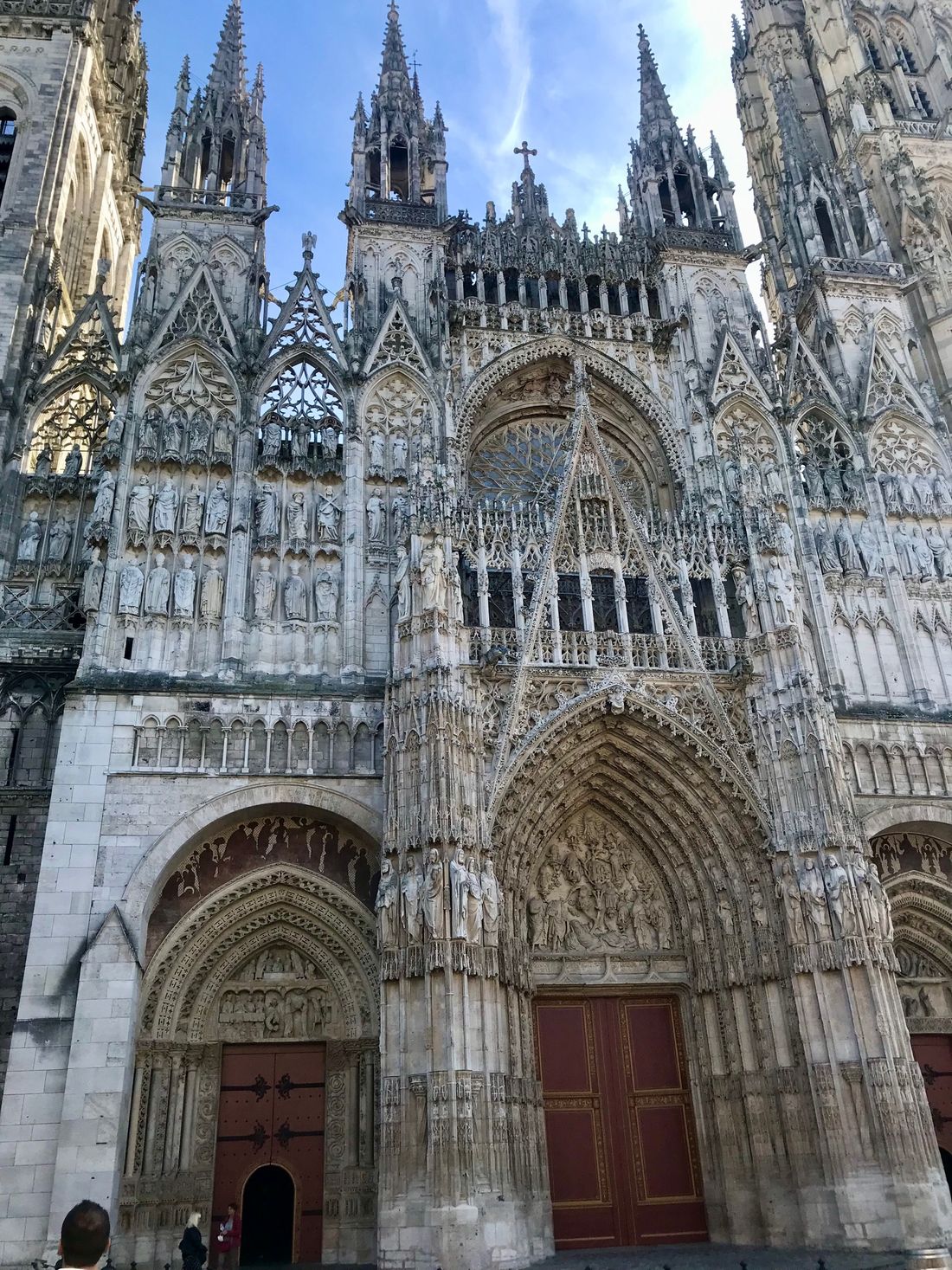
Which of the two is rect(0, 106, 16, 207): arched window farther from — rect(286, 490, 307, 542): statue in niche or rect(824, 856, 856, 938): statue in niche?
rect(824, 856, 856, 938): statue in niche

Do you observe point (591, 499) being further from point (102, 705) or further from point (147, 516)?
point (102, 705)

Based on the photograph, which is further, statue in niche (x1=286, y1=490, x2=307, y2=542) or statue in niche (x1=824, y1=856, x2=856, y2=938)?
statue in niche (x1=286, y1=490, x2=307, y2=542)

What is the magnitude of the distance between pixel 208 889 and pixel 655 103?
24.8 m

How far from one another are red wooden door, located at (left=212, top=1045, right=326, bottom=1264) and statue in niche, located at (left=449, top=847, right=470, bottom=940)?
4501 mm

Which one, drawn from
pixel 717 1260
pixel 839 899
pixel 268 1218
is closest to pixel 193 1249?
pixel 268 1218

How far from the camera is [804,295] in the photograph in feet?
89.2

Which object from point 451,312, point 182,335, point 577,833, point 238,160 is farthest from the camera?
point 238,160

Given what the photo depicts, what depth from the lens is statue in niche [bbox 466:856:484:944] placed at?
15.0 m

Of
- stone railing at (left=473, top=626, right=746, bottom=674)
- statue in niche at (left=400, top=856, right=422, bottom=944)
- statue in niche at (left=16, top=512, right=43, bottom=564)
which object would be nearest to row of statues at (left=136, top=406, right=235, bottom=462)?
statue in niche at (left=16, top=512, right=43, bottom=564)

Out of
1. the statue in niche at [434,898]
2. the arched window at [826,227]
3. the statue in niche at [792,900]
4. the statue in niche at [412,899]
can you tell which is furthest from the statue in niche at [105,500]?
the arched window at [826,227]

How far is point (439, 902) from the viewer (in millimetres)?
14969

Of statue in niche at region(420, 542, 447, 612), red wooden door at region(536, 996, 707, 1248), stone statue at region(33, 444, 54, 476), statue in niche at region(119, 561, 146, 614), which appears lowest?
red wooden door at region(536, 996, 707, 1248)

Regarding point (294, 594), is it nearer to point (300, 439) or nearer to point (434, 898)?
point (300, 439)

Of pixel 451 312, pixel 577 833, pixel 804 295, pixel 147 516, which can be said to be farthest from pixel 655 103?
pixel 577 833
